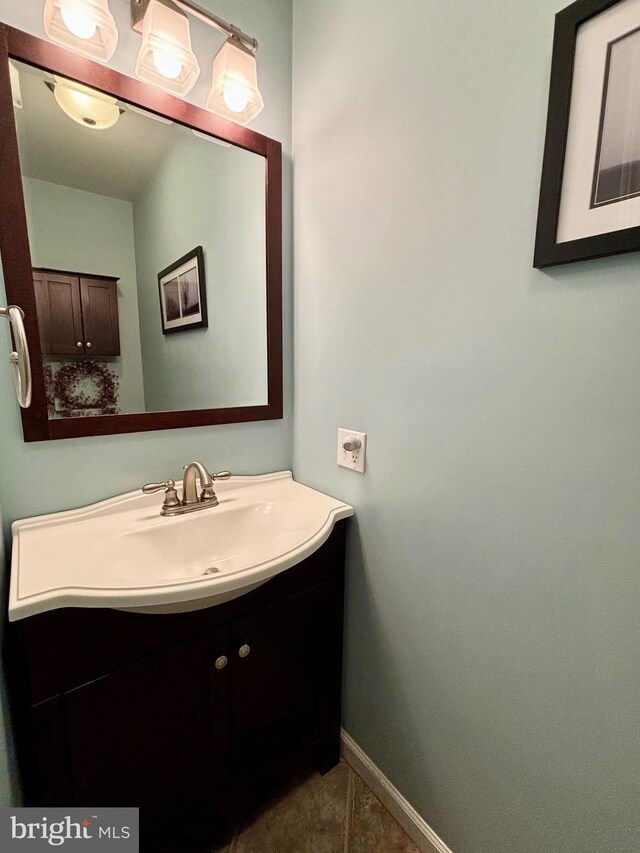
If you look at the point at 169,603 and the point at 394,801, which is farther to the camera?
the point at 394,801

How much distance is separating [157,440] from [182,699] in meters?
0.65

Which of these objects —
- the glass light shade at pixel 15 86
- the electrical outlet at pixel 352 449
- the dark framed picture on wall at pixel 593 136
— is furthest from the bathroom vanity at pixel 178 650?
the glass light shade at pixel 15 86

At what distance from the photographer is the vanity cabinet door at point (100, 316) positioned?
0.97 metres

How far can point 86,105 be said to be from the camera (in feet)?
3.02

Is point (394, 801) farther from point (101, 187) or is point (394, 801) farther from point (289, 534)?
point (101, 187)

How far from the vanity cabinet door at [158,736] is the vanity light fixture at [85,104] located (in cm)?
127

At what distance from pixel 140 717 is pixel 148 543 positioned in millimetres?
365

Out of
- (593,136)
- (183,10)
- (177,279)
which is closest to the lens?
(593,136)

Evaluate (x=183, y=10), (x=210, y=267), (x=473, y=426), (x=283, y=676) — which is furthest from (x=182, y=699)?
(x=183, y=10)

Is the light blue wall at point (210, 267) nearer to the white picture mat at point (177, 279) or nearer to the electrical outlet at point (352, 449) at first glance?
the white picture mat at point (177, 279)

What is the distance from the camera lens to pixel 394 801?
1083 mm

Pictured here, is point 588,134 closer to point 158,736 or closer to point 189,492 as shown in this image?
point 189,492

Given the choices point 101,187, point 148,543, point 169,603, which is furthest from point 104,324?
point 169,603

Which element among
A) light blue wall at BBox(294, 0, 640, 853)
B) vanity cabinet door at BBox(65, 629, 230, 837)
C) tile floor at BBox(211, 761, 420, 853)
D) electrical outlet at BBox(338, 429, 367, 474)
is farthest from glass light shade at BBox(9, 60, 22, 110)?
tile floor at BBox(211, 761, 420, 853)
